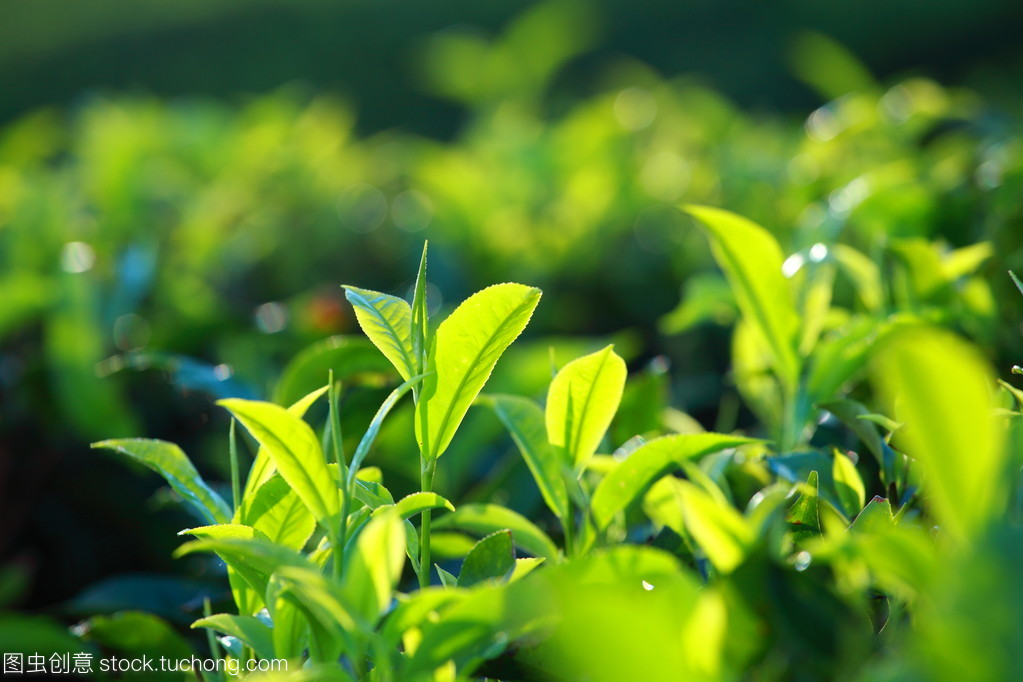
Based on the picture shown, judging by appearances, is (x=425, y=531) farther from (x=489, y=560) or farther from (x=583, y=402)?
(x=583, y=402)

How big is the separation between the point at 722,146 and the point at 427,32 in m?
6.98

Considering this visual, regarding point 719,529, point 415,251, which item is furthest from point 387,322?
point 415,251

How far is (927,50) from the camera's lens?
26.9 feet

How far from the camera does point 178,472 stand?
2.74 feet

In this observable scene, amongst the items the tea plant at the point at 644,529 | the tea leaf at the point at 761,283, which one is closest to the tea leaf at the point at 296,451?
the tea plant at the point at 644,529

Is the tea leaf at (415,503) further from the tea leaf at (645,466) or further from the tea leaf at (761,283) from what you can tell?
the tea leaf at (761,283)

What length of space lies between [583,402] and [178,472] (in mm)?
378

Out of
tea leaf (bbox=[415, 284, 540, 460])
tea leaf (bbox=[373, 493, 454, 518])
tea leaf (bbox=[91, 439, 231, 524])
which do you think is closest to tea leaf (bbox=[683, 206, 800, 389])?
tea leaf (bbox=[415, 284, 540, 460])

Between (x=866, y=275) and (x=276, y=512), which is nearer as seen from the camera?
(x=276, y=512)

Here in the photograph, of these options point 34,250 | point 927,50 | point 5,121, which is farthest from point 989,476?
point 5,121

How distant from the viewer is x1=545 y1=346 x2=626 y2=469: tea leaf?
802mm

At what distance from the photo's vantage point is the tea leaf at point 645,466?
802mm

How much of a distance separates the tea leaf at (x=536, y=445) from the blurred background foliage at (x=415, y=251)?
64 millimetres

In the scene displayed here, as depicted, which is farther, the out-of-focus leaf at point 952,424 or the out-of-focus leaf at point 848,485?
the out-of-focus leaf at point 848,485
